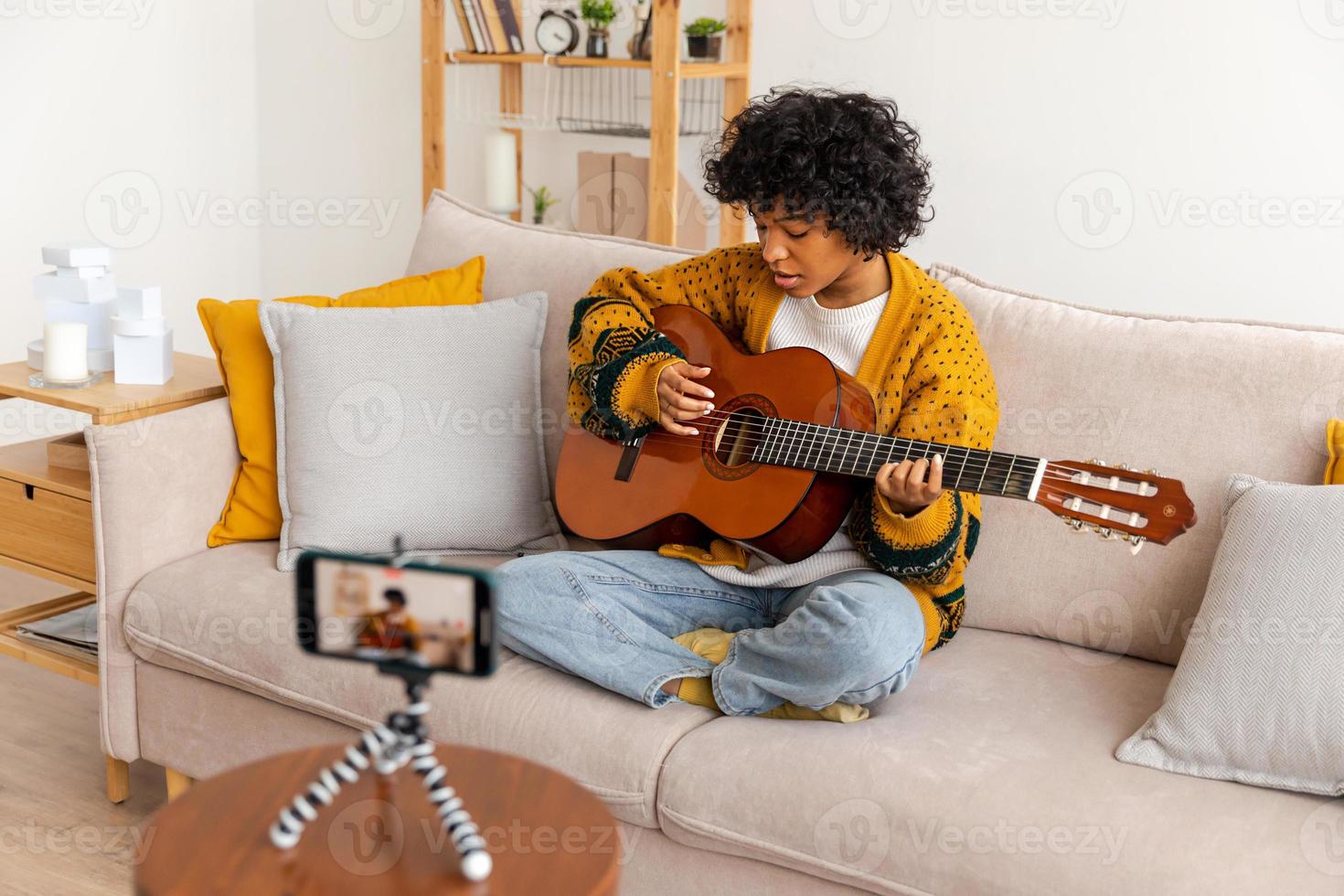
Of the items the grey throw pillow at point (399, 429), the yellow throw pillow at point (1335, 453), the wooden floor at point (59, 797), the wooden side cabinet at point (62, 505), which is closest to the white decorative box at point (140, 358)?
the wooden side cabinet at point (62, 505)

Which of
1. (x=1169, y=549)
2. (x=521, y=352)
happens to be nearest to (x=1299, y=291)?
(x=1169, y=549)

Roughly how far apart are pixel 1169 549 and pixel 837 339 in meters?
0.53

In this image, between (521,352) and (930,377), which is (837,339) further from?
(521,352)

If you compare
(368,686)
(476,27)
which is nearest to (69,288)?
(368,686)

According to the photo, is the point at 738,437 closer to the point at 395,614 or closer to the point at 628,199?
the point at 395,614

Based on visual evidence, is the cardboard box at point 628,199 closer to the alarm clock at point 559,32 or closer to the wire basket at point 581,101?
the wire basket at point 581,101

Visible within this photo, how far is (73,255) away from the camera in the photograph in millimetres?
2184

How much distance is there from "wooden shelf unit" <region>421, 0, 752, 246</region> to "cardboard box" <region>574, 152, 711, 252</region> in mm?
70

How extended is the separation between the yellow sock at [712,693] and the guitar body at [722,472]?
0.45 feet

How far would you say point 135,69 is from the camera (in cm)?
356

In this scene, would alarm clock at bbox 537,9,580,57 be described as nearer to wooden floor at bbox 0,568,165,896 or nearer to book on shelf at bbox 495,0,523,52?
book on shelf at bbox 495,0,523,52

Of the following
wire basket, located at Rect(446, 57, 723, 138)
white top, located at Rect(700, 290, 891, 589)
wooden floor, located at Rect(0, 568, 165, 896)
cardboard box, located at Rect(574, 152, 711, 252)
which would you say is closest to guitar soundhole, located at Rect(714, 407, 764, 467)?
white top, located at Rect(700, 290, 891, 589)

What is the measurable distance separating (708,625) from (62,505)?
41.1 inches

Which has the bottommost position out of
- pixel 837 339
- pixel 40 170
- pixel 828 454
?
pixel 828 454
